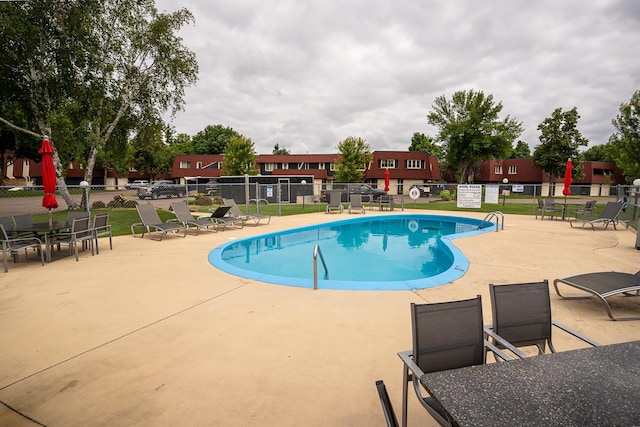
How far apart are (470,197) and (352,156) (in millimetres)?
19375

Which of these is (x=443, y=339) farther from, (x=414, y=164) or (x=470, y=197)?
(x=414, y=164)

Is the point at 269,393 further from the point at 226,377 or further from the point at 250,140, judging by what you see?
the point at 250,140

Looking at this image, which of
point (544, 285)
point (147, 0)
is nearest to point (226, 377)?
point (544, 285)

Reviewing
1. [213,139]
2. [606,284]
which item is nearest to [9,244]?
[606,284]

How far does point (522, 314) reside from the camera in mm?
2760

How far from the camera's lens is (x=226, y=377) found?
2994 mm

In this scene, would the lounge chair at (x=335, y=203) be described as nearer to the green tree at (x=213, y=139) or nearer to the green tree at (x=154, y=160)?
the green tree at (x=154, y=160)

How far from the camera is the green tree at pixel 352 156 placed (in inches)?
1512

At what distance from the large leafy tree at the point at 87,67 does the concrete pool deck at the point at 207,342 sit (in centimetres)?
1299

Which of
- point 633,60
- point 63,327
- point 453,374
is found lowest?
point 63,327

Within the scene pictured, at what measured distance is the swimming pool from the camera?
242 inches

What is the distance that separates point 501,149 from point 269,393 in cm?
4623

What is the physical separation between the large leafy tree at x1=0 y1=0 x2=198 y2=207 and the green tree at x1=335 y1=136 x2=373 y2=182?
21992 mm

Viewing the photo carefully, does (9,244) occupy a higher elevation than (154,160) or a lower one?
lower
